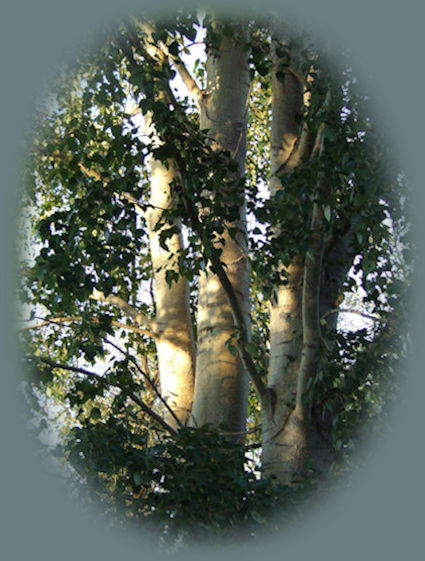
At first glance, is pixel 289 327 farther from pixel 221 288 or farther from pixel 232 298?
pixel 221 288

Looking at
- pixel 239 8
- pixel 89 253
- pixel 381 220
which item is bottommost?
pixel 381 220

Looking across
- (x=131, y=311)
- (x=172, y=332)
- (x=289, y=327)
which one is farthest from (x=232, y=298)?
(x=131, y=311)

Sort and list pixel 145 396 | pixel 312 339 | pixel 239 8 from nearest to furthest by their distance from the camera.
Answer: pixel 312 339 < pixel 239 8 < pixel 145 396

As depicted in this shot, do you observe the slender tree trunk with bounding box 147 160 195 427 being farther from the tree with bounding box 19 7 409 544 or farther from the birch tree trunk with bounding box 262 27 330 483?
the birch tree trunk with bounding box 262 27 330 483

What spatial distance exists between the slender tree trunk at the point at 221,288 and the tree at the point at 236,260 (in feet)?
0.04

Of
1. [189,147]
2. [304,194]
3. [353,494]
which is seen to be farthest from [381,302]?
[189,147]

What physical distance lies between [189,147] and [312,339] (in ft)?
4.24

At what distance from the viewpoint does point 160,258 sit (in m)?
6.00

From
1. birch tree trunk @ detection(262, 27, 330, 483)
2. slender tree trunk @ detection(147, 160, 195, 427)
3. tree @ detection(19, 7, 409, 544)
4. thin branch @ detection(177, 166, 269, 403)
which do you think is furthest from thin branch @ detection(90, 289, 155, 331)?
thin branch @ detection(177, 166, 269, 403)

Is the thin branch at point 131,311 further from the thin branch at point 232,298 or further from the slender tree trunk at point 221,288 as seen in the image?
the thin branch at point 232,298

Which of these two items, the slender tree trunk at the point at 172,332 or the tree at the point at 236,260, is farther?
the slender tree trunk at the point at 172,332

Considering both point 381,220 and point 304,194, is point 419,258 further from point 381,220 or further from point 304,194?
point 304,194

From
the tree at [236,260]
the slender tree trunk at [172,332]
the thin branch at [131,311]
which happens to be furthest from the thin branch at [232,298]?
the thin branch at [131,311]

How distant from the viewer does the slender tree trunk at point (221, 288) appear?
15.0 feet
